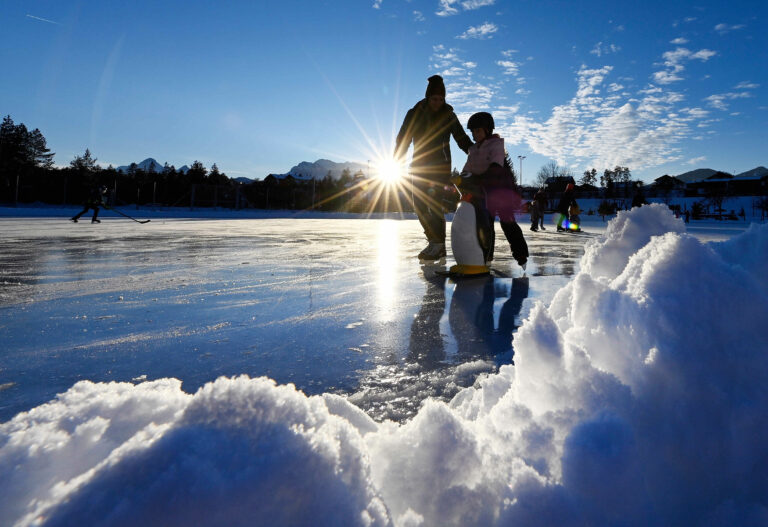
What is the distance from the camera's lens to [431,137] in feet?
18.0

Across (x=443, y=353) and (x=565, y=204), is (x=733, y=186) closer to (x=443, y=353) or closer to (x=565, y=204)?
(x=565, y=204)

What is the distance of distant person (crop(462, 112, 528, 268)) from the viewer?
4305 millimetres

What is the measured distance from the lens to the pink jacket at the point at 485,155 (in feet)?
14.2

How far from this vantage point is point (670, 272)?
0.81 m

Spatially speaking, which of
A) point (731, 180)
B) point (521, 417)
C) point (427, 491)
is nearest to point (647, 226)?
point (521, 417)

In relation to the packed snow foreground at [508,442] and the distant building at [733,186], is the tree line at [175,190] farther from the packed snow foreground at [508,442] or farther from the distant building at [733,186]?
the distant building at [733,186]

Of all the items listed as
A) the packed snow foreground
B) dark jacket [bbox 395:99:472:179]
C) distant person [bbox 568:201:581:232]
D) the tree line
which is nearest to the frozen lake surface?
the packed snow foreground

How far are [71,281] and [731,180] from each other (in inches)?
3456

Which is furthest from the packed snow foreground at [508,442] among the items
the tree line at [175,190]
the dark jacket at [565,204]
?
the tree line at [175,190]

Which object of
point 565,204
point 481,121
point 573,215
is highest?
point 481,121

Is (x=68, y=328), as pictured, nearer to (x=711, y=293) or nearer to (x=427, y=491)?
(x=427, y=491)

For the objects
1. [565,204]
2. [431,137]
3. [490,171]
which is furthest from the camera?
[565,204]

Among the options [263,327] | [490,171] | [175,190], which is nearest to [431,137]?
[490,171]

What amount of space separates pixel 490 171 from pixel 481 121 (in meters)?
0.57
